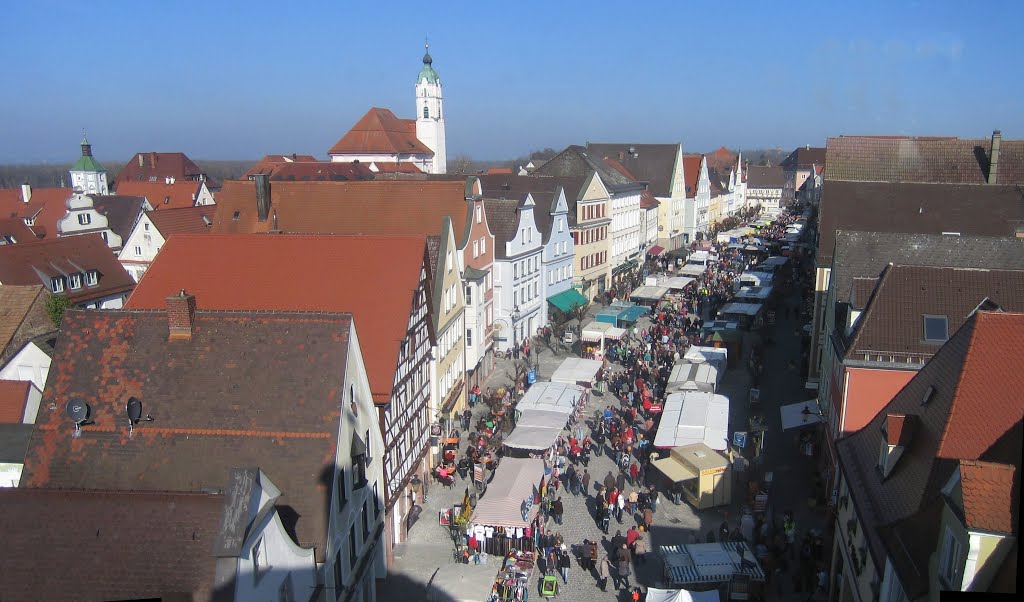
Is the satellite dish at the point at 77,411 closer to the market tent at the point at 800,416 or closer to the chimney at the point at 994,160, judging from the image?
the market tent at the point at 800,416

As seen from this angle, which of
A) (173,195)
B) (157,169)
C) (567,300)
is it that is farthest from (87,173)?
(567,300)

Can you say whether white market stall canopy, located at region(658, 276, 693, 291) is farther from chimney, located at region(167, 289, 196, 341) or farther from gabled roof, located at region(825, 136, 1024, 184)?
chimney, located at region(167, 289, 196, 341)

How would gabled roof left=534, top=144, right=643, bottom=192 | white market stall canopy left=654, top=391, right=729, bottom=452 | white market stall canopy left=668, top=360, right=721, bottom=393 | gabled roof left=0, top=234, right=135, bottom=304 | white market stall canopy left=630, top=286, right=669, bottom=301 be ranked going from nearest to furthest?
white market stall canopy left=654, top=391, right=729, bottom=452
white market stall canopy left=668, top=360, right=721, bottom=393
gabled roof left=0, top=234, right=135, bottom=304
white market stall canopy left=630, top=286, right=669, bottom=301
gabled roof left=534, top=144, right=643, bottom=192

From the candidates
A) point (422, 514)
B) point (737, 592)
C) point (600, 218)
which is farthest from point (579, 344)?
point (737, 592)

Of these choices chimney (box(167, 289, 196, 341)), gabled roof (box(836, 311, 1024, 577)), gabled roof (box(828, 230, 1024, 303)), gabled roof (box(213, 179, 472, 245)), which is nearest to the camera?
gabled roof (box(836, 311, 1024, 577))

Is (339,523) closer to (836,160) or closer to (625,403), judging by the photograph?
(625,403)

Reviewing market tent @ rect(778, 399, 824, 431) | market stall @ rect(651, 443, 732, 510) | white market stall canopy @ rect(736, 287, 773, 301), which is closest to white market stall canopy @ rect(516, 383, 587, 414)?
market stall @ rect(651, 443, 732, 510)
